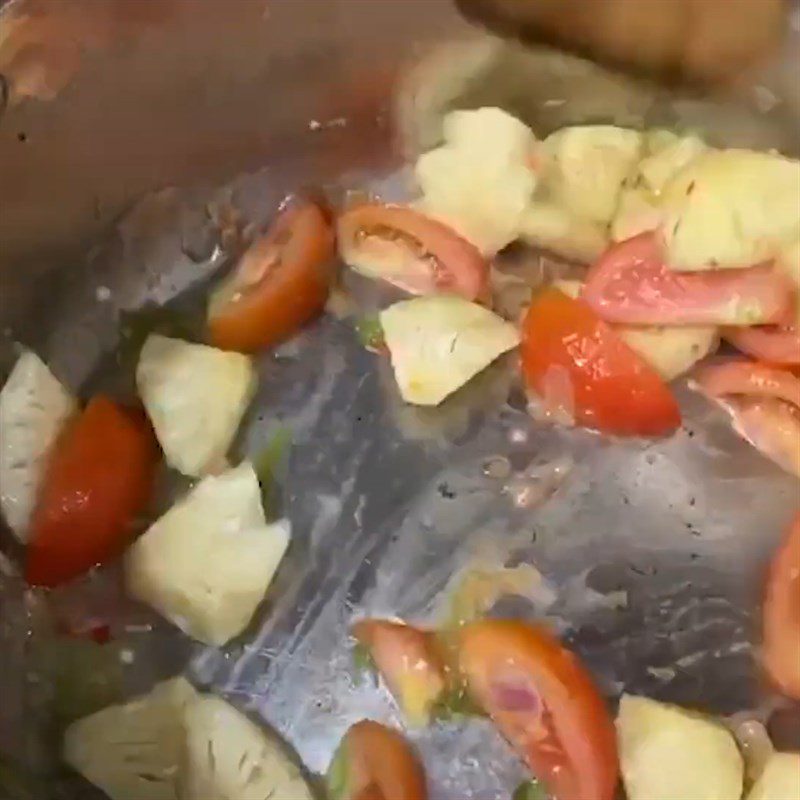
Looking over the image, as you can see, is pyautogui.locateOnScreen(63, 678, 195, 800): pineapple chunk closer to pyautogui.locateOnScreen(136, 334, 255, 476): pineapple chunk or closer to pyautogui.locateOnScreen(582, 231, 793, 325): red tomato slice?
pyautogui.locateOnScreen(136, 334, 255, 476): pineapple chunk

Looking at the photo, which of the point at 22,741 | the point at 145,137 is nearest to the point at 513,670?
the point at 22,741

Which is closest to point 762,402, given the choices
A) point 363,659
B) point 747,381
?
point 747,381

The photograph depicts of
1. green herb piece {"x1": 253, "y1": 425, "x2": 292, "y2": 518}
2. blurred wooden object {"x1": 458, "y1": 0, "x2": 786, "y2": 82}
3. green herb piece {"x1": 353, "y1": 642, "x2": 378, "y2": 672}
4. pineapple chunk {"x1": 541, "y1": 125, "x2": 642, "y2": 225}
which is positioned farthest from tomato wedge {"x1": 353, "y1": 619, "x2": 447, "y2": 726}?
blurred wooden object {"x1": 458, "y1": 0, "x2": 786, "y2": 82}

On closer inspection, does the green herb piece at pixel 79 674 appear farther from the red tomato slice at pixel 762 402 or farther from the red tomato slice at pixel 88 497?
the red tomato slice at pixel 762 402

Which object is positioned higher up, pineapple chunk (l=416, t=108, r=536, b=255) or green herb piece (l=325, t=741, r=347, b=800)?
pineapple chunk (l=416, t=108, r=536, b=255)

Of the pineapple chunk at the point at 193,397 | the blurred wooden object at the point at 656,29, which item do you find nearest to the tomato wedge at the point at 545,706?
the pineapple chunk at the point at 193,397

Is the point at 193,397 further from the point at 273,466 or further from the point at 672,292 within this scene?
the point at 672,292
